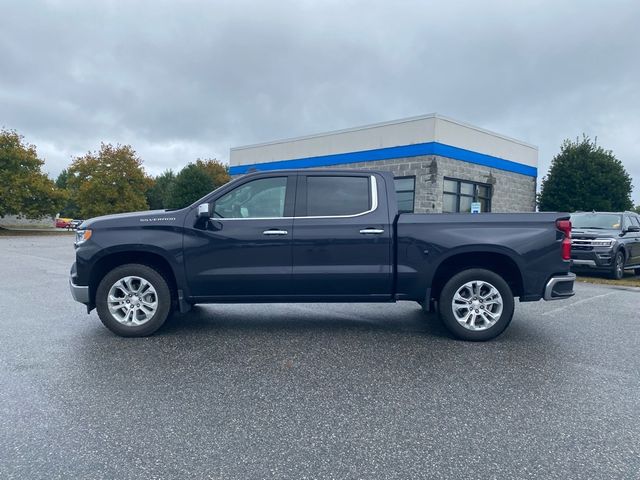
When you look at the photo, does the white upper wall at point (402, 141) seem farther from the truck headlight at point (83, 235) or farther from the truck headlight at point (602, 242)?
the truck headlight at point (83, 235)

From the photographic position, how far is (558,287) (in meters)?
4.99

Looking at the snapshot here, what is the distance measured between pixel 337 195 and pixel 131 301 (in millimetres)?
2712

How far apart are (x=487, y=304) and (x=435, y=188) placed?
43.5 feet

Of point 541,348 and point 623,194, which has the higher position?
point 623,194

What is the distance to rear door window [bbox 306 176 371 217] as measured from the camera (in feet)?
16.8

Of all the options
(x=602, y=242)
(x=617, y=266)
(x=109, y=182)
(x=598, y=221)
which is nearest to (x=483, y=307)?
(x=602, y=242)

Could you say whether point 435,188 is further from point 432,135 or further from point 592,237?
point 592,237

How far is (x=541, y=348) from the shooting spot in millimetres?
4816

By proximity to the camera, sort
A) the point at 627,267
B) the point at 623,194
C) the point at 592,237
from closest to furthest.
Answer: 1. the point at 592,237
2. the point at 627,267
3. the point at 623,194

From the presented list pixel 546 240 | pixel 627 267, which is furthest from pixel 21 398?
pixel 627 267

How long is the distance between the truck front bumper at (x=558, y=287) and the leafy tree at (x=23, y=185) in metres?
37.9

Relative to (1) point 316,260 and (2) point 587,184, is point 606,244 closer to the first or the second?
(1) point 316,260

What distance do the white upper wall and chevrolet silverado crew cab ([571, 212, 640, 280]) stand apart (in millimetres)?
7454

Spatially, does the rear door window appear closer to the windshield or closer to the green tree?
the windshield
